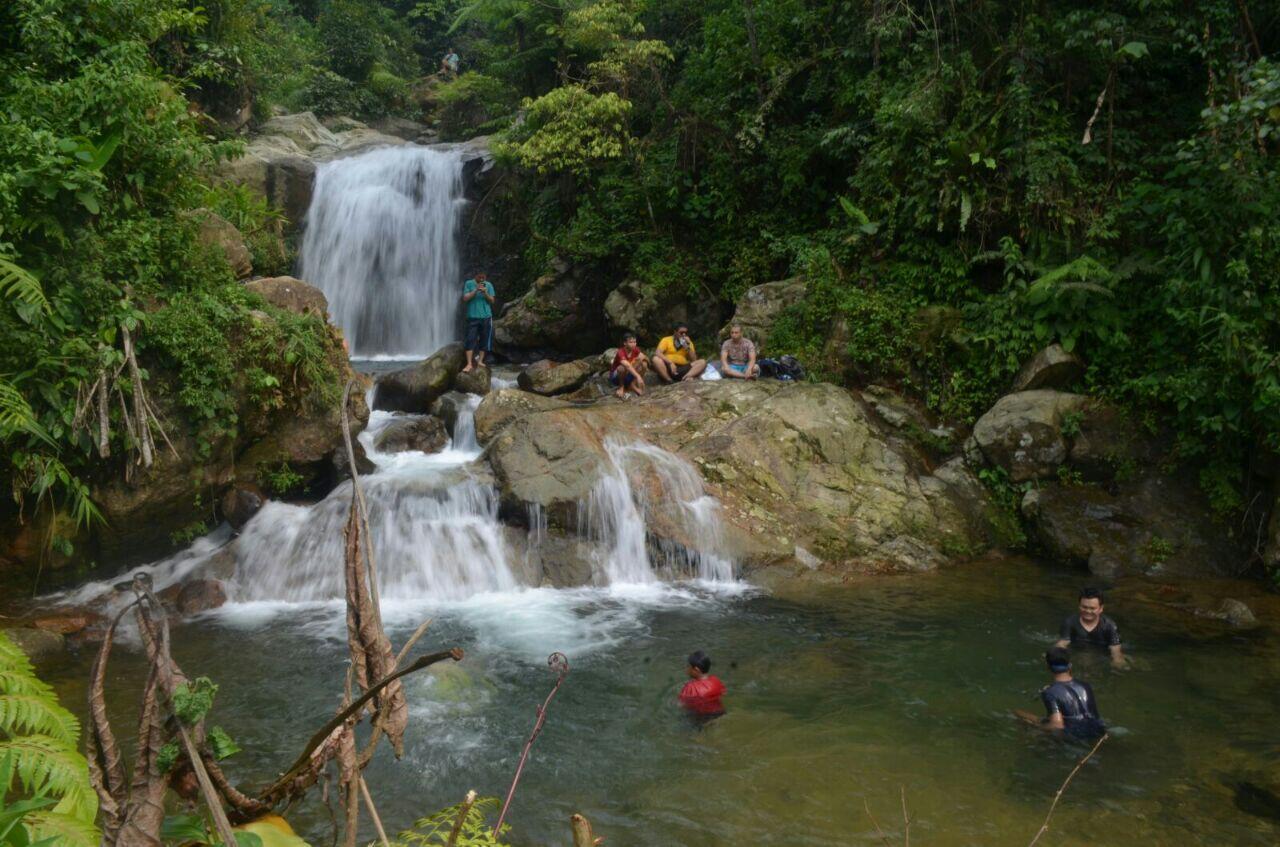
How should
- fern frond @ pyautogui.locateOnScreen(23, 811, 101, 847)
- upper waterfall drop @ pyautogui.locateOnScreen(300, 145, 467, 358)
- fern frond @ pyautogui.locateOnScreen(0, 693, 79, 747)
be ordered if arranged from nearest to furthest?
fern frond @ pyautogui.locateOnScreen(23, 811, 101, 847), fern frond @ pyautogui.locateOnScreen(0, 693, 79, 747), upper waterfall drop @ pyautogui.locateOnScreen(300, 145, 467, 358)

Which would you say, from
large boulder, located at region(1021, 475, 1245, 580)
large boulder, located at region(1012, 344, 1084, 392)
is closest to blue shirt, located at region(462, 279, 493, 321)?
large boulder, located at region(1012, 344, 1084, 392)

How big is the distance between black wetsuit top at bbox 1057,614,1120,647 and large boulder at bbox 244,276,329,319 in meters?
9.38

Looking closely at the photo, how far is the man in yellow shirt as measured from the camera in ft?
45.1

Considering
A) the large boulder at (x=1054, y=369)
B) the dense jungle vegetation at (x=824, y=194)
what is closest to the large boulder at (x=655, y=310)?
the dense jungle vegetation at (x=824, y=194)

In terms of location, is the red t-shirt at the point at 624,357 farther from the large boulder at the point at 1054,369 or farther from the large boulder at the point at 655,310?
the large boulder at the point at 1054,369

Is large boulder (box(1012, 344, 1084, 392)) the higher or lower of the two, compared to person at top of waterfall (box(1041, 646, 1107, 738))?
higher

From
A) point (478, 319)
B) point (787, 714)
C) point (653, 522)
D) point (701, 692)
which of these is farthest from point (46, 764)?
point (478, 319)

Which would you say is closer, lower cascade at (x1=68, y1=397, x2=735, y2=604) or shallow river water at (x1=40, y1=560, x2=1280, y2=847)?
shallow river water at (x1=40, y1=560, x2=1280, y2=847)

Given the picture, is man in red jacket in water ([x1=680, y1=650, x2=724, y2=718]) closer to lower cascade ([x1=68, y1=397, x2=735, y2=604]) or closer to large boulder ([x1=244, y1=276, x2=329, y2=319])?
lower cascade ([x1=68, y1=397, x2=735, y2=604])

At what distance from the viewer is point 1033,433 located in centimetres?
1063

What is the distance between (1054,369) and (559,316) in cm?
960

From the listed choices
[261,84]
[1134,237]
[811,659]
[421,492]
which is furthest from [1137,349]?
[261,84]

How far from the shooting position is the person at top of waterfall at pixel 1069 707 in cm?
596

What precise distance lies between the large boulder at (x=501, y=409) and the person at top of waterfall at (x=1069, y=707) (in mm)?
7317
